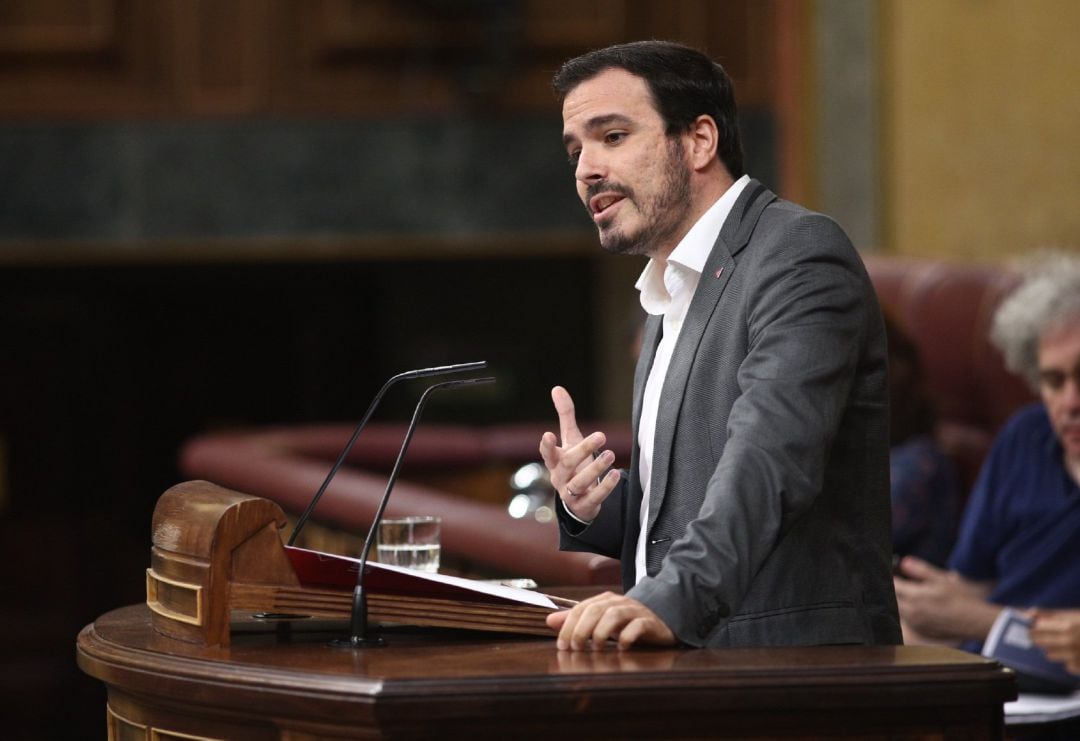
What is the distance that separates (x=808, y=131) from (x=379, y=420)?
9.60 feet

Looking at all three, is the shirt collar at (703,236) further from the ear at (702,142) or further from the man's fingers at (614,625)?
the man's fingers at (614,625)

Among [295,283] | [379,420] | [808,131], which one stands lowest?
[379,420]

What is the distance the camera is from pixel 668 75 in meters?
2.07

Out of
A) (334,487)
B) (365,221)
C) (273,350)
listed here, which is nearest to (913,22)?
(365,221)

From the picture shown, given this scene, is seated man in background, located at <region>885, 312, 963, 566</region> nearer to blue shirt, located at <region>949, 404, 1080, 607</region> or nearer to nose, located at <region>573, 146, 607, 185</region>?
blue shirt, located at <region>949, 404, 1080, 607</region>

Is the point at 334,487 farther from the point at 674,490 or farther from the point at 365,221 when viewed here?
the point at 365,221

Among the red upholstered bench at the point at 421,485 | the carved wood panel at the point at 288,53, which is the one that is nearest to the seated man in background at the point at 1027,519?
the red upholstered bench at the point at 421,485

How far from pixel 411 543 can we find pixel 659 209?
29.0 inches

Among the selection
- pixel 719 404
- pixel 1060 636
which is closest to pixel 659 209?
pixel 719 404

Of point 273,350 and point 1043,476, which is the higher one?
point 1043,476

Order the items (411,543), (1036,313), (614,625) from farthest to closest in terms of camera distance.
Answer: (1036,313)
(411,543)
(614,625)

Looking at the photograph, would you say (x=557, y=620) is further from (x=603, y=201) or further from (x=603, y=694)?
(x=603, y=201)

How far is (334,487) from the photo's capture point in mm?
4027

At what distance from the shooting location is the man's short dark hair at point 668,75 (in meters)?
2.06
